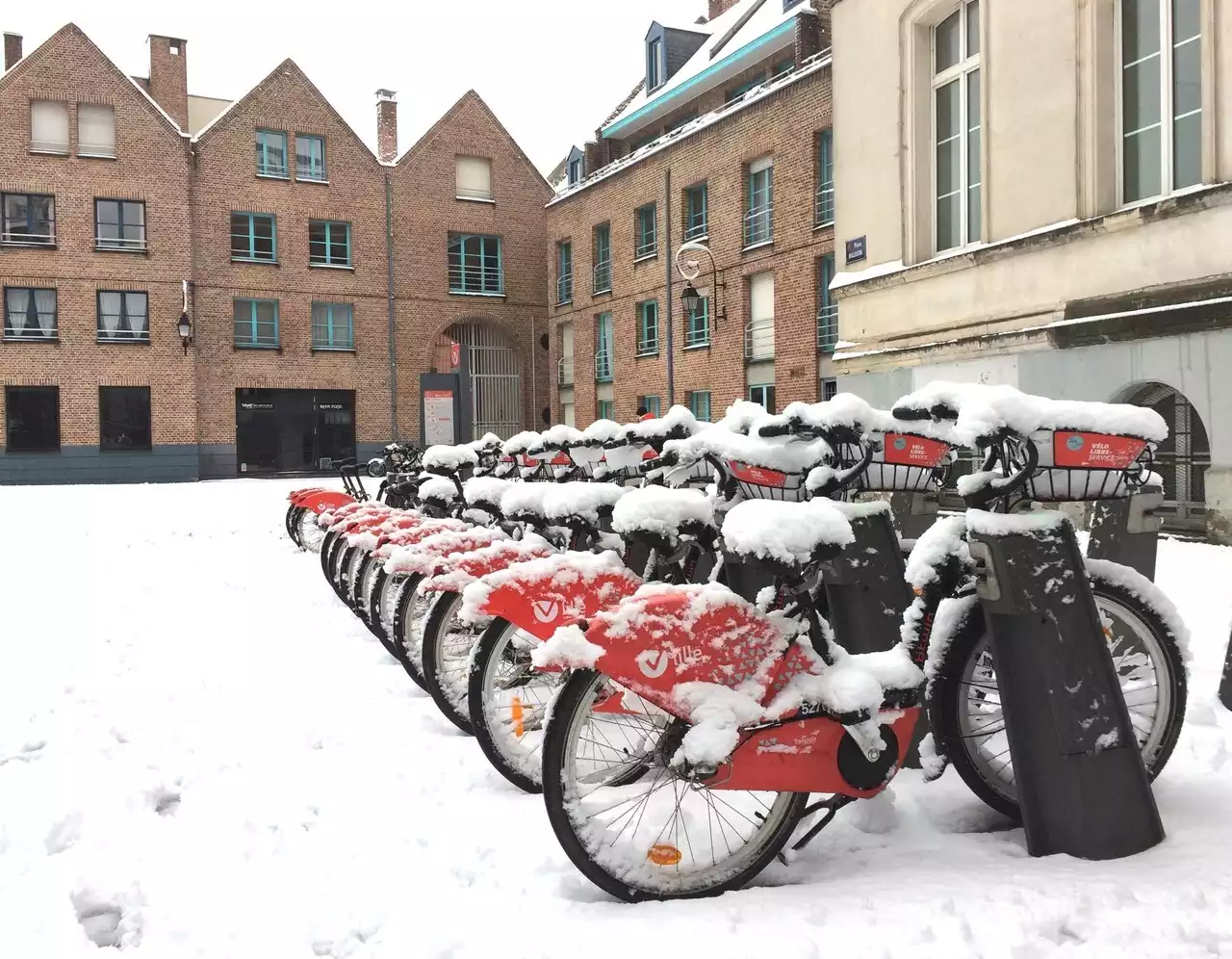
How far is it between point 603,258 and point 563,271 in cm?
231

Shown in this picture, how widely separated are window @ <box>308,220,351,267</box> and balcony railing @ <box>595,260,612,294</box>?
760cm

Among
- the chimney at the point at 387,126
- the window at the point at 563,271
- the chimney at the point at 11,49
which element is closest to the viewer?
the chimney at the point at 11,49

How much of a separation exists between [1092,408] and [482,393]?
3015 centimetres

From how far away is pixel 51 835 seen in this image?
2.95m

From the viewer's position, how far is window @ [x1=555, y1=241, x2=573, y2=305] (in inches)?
1179

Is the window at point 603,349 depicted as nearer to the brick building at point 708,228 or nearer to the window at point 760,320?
the brick building at point 708,228

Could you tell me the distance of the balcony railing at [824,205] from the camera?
67.2ft

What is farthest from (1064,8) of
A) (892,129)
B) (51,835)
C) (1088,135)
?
(51,835)

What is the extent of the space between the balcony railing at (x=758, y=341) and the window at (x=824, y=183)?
104 inches

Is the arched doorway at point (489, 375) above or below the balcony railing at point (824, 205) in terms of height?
below

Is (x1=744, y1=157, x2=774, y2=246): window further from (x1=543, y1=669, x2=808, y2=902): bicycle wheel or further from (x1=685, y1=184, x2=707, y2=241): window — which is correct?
(x1=543, y1=669, x2=808, y2=902): bicycle wheel

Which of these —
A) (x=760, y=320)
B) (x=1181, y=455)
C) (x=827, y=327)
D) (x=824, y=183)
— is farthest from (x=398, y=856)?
(x=760, y=320)

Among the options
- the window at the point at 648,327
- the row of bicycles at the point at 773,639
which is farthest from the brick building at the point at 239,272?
the row of bicycles at the point at 773,639

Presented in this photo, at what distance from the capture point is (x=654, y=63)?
96.0 ft
